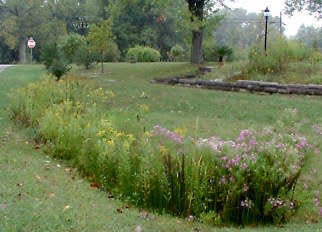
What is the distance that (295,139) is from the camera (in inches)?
→ 203

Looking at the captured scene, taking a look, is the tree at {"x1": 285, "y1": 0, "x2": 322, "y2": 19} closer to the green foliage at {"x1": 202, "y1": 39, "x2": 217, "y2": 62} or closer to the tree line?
the green foliage at {"x1": 202, "y1": 39, "x2": 217, "y2": 62}

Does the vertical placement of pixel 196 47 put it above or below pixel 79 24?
below

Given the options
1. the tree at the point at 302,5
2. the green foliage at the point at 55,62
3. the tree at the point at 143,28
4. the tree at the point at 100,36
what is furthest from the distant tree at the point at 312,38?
the tree at the point at 143,28

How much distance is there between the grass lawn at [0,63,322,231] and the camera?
4.10m

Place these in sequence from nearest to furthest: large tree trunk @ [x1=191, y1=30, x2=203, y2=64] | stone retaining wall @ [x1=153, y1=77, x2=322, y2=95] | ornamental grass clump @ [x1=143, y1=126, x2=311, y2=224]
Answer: ornamental grass clump @ [x1=143, y1=126, x2=311, y2=224], stone retaining wall @ [x1=153, y1=77, x2=322, y2=95], large tree trunk @ [x1=191, y1=30, x2=203, y2=64]

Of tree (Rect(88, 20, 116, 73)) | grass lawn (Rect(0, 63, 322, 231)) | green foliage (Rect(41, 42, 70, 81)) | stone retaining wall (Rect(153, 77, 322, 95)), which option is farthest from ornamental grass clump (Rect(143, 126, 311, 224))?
tree (Rect(88, 20, 116, 73))

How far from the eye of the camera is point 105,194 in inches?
212

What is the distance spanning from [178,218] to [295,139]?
4.76 ft

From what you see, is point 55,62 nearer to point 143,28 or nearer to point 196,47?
point 196,47

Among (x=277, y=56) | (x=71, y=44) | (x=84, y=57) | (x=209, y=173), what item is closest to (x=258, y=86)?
(x=277, y=56)

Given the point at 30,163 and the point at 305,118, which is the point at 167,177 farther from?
the point at 305,118

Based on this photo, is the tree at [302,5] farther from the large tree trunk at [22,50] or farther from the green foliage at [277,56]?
the large tree trunk at [22,50]

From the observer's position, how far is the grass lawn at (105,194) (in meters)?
4.10

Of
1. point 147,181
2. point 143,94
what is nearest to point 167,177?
point 147,181
